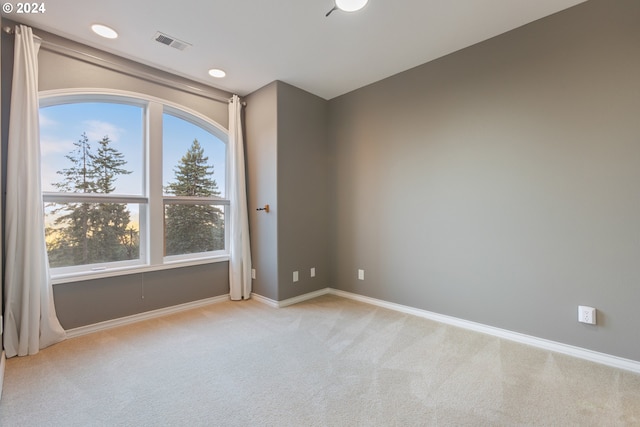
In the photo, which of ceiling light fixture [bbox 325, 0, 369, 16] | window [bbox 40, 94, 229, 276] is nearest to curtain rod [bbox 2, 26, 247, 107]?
window [bbox 40, 94, 229, 276]

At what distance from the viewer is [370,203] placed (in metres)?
3.49

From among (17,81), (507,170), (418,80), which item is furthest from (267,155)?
(507,170)

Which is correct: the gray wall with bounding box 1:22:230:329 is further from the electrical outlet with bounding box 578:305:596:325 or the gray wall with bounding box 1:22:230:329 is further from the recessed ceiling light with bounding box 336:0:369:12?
the electrical outlet with bounding box 578:305:596:325

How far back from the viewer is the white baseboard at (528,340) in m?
2.00

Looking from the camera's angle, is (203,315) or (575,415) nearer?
(575,415)

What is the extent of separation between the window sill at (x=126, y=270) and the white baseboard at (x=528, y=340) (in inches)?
83.8

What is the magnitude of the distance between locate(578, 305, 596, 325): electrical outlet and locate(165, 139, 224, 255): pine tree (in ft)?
12.1

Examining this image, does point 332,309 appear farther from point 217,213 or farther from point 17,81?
point 17,81

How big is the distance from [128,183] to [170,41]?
1473 millimetres

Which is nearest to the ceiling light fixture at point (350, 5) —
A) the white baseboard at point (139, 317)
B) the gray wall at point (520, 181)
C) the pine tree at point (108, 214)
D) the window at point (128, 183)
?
the gray wall at point (520, 181)

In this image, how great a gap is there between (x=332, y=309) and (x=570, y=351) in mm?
2108

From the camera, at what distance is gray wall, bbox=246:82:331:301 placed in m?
3.37

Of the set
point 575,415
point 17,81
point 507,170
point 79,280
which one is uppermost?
point 17,81

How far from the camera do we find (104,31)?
242 centimetres
